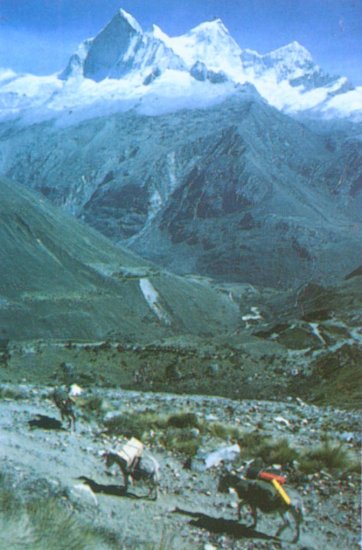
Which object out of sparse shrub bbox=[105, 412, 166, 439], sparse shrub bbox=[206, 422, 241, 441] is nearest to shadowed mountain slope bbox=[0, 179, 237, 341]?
sparse shrub bbox=[105, 412, 166, 439]

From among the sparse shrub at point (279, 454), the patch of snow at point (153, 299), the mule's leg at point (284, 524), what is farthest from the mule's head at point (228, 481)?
the patch of snow at point (153, 299)

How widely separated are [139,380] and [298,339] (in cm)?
1706

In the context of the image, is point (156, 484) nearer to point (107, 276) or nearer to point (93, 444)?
point (93, 444)

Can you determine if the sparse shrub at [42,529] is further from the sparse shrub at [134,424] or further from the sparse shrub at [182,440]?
the sparse shrub at [134,424]

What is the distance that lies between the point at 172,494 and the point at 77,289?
7205 cm

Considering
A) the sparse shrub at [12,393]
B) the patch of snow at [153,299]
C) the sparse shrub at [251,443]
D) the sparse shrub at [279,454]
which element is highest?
the sparse shrub at [279,454]

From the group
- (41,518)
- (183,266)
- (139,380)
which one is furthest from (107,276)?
(183,266)

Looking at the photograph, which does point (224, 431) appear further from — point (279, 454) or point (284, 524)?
point (284, 524)

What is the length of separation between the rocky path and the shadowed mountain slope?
51.2 meters

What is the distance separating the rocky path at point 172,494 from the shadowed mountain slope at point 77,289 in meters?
51.2

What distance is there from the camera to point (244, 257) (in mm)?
174125

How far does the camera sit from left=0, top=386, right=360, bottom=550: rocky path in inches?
355

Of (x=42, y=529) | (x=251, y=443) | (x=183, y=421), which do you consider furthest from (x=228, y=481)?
(x=183, y=421)

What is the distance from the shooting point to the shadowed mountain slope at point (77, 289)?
68.7 meters
